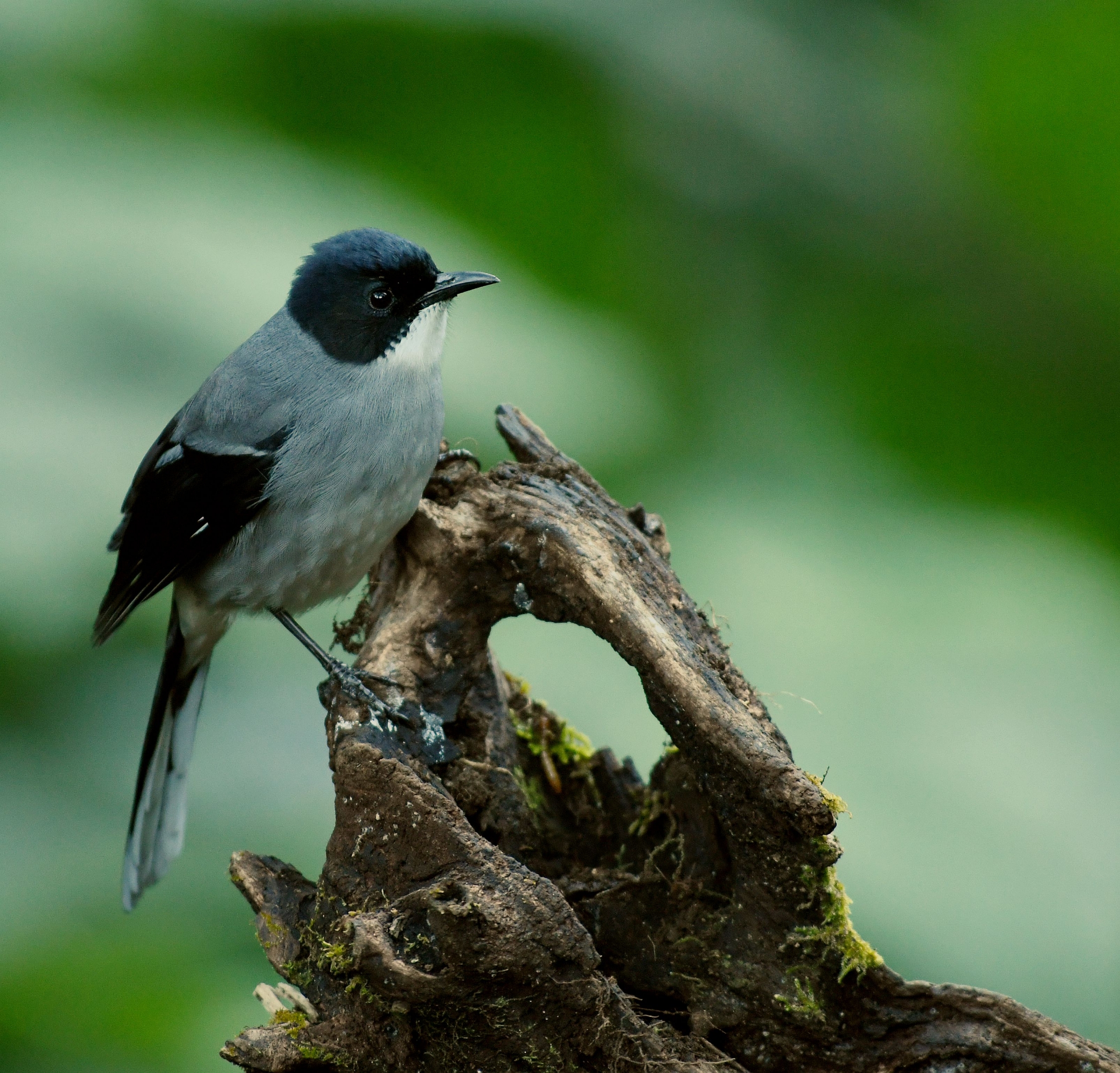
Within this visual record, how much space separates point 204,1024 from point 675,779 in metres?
1.48

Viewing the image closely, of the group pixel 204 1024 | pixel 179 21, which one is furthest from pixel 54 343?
pixel 204 1024

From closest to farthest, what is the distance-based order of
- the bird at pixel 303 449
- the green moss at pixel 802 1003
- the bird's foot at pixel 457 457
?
the green moss at pixel 802 1003
the bird at pixel 303 449
the bird's foot at pixel 457 457

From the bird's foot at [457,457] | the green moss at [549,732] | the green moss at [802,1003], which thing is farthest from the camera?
the bird's foot at [457,457]

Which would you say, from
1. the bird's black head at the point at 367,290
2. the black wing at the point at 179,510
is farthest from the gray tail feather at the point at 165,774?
the bird's black head at the point at 367,290

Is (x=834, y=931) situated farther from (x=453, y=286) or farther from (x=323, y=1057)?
(x=453, y=286)

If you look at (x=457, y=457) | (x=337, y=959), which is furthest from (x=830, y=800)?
(x=457, y=457)

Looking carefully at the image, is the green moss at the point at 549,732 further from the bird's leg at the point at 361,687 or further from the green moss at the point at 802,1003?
the green moss at the point at 802,1003

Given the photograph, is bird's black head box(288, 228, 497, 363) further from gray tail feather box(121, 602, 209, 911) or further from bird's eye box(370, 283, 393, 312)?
gray tail feather box(121, 602, 209, 911)

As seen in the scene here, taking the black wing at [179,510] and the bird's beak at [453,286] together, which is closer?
the black wing at [179,510]

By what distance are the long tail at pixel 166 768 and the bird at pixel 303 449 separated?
0.73 feet

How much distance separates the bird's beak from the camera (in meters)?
2.68

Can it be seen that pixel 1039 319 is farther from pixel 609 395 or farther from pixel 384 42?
pixel 384 42

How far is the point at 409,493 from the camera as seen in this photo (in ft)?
7.82

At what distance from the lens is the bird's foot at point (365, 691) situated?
2.04 metres
